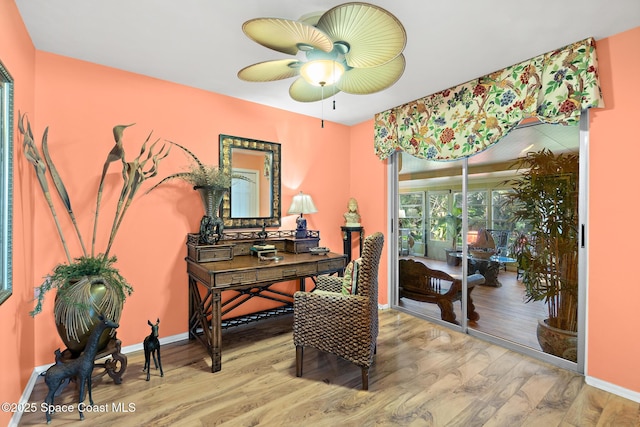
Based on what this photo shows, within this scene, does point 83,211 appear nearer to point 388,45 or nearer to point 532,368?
point 388,45

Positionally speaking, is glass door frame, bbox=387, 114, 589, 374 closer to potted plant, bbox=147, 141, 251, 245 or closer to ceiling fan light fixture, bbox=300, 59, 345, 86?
ceiling fan light fixture, bbox=300, 59, 345, 86

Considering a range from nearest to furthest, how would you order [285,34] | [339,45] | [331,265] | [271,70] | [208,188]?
[285,34]
[339,45]
[271,70]
[208,188]
[331,265]

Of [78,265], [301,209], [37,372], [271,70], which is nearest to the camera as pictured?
[271,70]

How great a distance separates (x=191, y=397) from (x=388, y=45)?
2504 millimetres

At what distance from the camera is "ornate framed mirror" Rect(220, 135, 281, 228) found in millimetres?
3117

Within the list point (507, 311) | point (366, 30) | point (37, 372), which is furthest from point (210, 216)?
point (507, 311)

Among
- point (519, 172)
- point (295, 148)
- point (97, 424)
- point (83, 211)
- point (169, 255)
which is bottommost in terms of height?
point (97, 424)

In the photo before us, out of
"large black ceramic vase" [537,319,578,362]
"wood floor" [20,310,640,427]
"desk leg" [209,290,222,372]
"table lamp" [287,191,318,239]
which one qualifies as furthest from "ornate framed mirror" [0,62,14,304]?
"large black ceramic vase" [537,319,578,362]

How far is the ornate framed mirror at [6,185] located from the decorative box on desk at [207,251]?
1173 mm

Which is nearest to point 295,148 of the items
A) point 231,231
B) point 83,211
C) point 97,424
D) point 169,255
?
point 231,231

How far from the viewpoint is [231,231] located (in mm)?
3156

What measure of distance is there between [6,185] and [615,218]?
3.88m

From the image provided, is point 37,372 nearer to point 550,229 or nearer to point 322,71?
point 322,71

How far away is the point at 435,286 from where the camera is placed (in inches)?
135
